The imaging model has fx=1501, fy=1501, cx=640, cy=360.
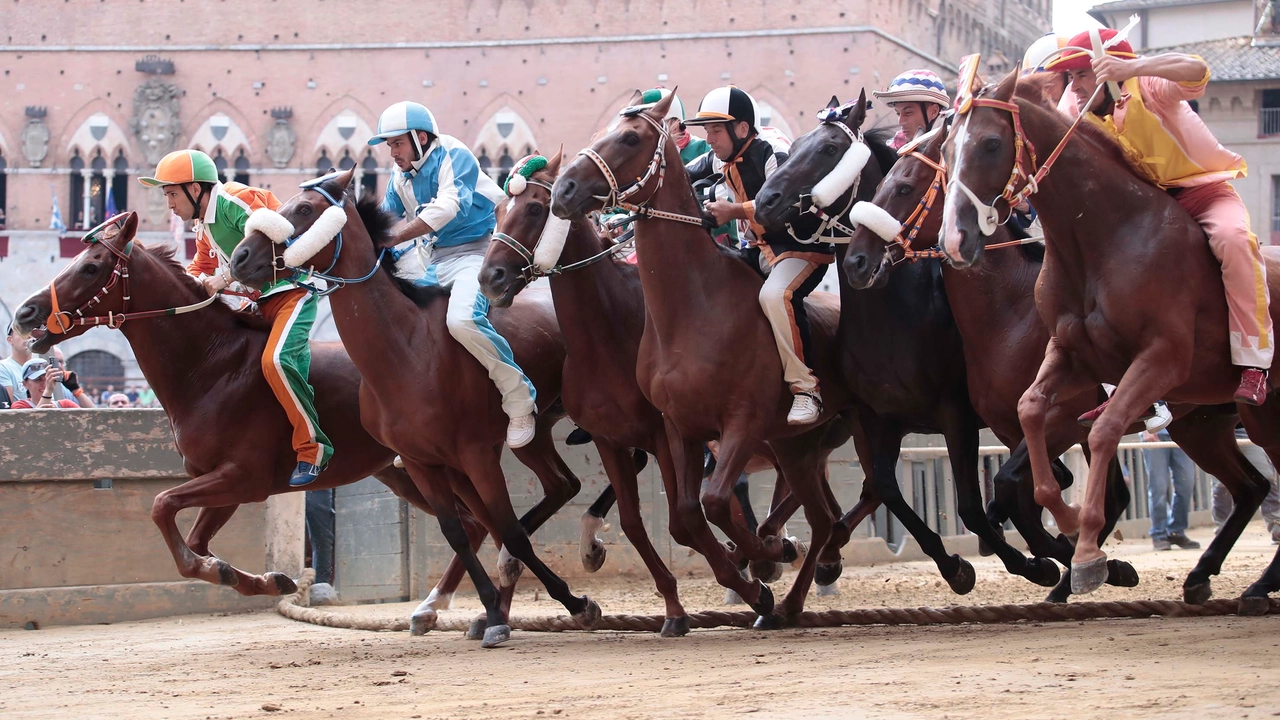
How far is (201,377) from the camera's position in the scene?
9773 millimetres

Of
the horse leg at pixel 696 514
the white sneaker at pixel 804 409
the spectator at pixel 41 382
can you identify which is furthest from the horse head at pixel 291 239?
the spectator at pixel 41 382

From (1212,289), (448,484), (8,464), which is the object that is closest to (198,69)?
(8,464)

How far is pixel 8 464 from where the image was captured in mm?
12117

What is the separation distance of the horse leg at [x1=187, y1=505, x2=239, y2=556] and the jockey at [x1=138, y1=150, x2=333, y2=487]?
554 mm

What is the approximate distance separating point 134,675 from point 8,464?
4.48m

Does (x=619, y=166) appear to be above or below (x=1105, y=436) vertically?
above

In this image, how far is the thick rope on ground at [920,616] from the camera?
26.9 ft

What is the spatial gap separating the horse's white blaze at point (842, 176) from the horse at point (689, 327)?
2.45ft

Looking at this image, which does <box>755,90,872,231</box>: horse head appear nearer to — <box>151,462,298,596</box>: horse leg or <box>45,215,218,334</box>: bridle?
<box>151,462,298,596</box>: horse leg

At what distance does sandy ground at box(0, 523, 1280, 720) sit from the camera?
557 centimetres

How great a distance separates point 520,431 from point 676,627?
1517 mm

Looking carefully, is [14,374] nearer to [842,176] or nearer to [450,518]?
[450,518]

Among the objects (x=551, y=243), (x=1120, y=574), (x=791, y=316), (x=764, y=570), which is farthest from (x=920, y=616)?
(x=551, y=243)

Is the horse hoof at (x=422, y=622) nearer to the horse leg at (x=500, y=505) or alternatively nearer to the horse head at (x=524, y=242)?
the horse leg at (x=500, y=505)
